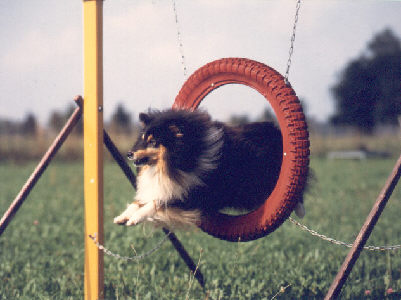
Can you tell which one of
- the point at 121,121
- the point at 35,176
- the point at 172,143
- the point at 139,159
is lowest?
the point at 35,176

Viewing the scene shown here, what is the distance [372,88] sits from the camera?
44.8m

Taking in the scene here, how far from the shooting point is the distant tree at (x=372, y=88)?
39688mm

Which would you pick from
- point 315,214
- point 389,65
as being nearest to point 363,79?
point 389,65

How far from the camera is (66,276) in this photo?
4.80 meters

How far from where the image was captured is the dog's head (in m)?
3.28

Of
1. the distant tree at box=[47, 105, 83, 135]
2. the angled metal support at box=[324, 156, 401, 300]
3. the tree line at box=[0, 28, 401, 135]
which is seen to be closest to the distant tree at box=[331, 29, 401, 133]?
the tree line at box=[0, 28, 401, 135]

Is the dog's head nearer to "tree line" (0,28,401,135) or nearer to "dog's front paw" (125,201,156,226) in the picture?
"dog's front paw" (125,201,156,226)

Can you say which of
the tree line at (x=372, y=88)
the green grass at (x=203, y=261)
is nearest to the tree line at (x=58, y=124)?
the green grass at (x=203, y=261)

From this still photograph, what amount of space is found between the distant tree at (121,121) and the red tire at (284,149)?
41.6 ft

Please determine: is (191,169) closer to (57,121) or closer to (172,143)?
(172,143)

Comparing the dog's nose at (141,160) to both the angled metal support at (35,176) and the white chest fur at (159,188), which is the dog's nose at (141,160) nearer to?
the white chest fur at (159,188)

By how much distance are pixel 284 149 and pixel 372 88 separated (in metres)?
44.9

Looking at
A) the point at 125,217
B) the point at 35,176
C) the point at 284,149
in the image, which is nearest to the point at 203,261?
the point at 125,217

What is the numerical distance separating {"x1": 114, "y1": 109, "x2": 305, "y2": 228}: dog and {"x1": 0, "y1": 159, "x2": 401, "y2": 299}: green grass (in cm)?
63
